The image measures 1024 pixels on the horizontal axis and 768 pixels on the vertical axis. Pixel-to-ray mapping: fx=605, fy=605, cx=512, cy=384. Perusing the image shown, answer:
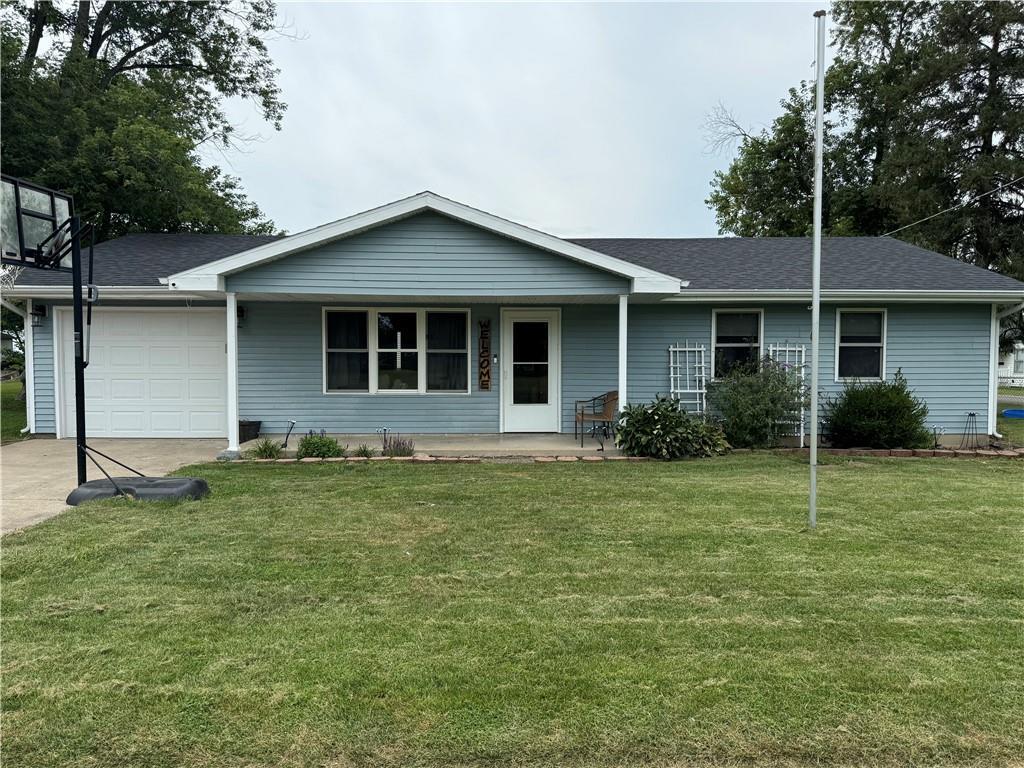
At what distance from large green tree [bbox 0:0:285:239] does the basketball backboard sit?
6266 mm

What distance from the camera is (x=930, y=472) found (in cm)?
736

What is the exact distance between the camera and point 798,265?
11016mm

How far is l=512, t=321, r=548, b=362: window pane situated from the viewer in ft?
33.9

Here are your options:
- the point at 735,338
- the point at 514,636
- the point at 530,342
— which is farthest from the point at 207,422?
the point at 735,338

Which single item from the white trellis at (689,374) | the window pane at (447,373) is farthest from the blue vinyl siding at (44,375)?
the white trellis at (689,374)

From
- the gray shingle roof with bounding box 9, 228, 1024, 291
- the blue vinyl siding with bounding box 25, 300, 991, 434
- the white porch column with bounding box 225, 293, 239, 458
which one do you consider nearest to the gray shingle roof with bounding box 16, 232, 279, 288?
the gray shingle roof with bounding box 9, 228, 1024, 291

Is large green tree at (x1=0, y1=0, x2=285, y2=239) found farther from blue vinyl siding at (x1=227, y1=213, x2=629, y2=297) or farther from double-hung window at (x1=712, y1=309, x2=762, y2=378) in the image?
double-hung window at (x1=712, y1=309, x2=762, y2=378)

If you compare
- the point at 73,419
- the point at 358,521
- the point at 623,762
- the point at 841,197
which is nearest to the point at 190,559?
the point at 358,521

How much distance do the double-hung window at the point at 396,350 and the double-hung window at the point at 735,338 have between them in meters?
4.29

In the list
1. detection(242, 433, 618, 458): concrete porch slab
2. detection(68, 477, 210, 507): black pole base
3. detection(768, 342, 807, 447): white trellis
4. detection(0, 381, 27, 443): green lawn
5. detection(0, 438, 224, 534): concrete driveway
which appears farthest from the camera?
detection(768, 342, 807, 447): white trellis

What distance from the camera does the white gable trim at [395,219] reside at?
794cm

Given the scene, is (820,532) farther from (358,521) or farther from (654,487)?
(358,521)

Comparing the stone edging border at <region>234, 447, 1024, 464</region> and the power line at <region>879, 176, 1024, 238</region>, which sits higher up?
the power line at <region>879, 176, 1024, 238</region>

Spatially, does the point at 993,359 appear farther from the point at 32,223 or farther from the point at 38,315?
the point at 38,315
